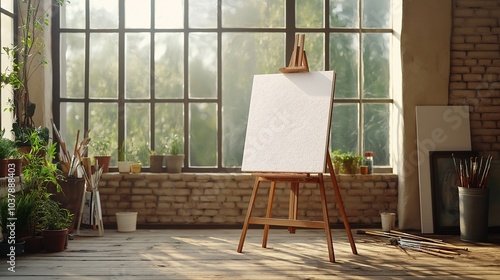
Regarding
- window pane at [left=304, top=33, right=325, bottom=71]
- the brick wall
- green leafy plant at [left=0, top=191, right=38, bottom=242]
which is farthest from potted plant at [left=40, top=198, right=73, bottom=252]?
the brick wall

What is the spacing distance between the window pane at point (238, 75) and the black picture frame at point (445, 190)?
6.57 feet

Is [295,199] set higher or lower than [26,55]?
lower

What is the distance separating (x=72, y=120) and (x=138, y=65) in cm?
96

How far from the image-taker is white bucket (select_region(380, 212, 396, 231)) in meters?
6.14

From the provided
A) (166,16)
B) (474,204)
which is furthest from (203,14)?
(474,204)

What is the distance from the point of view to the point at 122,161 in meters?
6.59

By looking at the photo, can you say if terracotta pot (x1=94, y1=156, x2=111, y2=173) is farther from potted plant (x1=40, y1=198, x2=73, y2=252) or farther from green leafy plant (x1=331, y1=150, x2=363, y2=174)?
green leafy plant (x1=331, y1=150, x2=363, y2=174)

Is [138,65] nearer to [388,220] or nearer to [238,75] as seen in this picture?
[238,75]

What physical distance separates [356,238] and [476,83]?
83.7 inches

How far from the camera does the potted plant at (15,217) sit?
4.77m

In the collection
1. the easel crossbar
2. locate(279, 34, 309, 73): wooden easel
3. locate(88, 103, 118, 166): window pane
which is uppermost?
locate(279, 34, 309, 73): wooden easel

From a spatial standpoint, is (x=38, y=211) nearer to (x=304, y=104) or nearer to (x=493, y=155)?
(x=304, y=104)

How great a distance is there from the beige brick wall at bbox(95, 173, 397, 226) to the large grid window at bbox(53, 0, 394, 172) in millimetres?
340

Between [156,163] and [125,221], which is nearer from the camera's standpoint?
[125,221]
